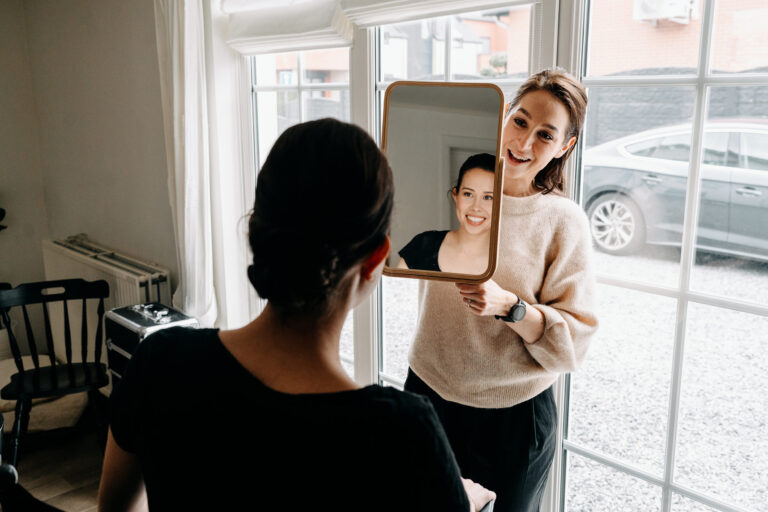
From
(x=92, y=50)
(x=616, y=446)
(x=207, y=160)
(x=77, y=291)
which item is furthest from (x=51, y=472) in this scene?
(x=616, y=446)

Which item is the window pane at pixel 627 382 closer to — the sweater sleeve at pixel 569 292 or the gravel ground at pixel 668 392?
the gravel ground at pixel 668 392

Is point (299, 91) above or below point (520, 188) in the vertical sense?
above

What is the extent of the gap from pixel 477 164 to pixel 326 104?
1.27m

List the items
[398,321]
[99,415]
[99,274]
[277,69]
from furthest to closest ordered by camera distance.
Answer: [99,274]
[99,415]
[277,69]
[398,321]

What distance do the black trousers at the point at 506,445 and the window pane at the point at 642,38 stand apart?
81cm

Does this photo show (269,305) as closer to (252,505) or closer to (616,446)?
Answer: (252,505)

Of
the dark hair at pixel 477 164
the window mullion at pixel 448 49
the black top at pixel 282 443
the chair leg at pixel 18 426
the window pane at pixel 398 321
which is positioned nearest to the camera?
the black top at pixel 282 443

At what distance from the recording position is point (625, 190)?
1.65 m

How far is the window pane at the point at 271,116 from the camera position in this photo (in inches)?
100

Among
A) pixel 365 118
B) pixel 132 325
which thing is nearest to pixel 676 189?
pixel 365 118

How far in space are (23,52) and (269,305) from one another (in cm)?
387

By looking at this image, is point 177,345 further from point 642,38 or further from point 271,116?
point 271,116

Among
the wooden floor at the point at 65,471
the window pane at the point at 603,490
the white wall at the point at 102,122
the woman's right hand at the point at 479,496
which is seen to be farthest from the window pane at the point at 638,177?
the wooden floor at the point at 65,471

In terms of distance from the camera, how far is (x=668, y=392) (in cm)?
167
